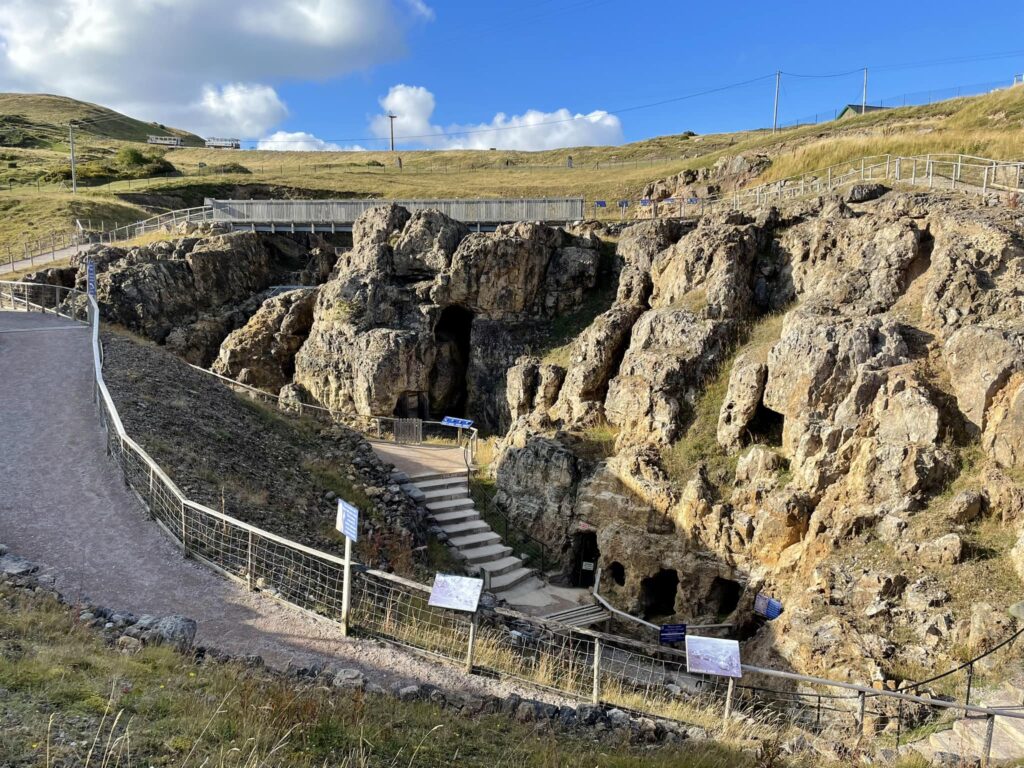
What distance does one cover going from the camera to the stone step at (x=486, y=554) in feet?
62.9

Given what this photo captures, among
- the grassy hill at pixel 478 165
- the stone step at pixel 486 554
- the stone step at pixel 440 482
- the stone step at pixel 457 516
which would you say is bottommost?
the stone step at pixel 486 554

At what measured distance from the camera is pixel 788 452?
1734 cm

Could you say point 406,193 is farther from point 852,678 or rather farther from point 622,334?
point 852,678

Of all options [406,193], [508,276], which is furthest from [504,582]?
[406,193]

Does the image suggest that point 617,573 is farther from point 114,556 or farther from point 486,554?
point 114,556

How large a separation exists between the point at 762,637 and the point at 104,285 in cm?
3058

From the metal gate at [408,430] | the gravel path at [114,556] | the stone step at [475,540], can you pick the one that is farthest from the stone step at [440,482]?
the gravel path at [114,556]

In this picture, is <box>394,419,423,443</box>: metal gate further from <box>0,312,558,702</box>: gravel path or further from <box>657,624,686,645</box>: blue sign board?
<box>657,624,686,645</box>: blue sign board

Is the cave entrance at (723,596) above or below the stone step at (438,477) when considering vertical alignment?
below

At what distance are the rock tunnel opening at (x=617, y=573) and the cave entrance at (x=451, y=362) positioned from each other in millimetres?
11963

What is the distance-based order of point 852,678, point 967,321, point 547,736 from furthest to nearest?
point 967,321, point 852,678, point 547,736

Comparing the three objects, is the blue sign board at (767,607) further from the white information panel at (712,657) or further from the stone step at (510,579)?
the white information panel at (712,657)

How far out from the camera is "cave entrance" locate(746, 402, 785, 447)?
728 inches

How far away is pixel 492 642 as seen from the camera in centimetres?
1064
